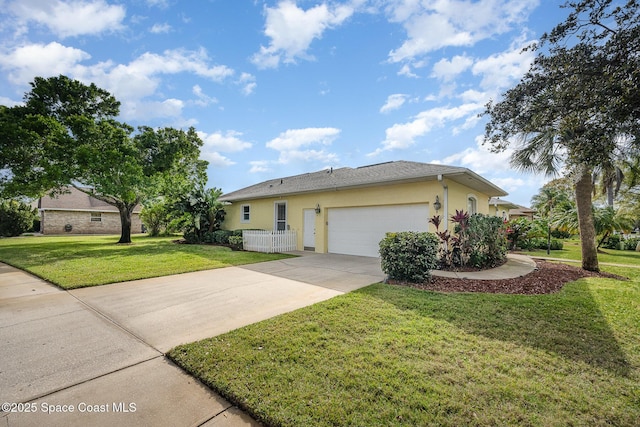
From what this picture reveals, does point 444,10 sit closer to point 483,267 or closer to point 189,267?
point 483,267

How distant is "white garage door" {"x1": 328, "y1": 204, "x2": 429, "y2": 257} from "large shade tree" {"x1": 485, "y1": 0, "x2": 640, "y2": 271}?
4.74 m

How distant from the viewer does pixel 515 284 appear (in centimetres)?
651

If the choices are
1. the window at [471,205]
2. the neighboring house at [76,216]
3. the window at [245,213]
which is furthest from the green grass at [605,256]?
the neighboring house at [76,216]

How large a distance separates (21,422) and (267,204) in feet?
43.1

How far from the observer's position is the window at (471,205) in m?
11.6

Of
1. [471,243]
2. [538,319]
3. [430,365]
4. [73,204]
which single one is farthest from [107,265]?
[73,204]

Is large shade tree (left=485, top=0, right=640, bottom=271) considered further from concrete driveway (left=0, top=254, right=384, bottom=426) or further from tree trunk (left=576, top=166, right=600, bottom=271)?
concrete driveway (left=0, top=254, right=384, bottom=426)

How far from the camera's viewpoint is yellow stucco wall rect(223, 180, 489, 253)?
943 centimetres

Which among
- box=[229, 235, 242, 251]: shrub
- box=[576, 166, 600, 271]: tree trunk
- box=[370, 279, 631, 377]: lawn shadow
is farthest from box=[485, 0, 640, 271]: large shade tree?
box=[229, 235, 242, 251]: shrub

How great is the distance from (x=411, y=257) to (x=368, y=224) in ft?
14.5

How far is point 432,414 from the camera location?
84.7 inches

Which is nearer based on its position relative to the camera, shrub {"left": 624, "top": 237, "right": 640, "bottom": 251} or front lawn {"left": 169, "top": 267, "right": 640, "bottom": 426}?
front lawn {"left": 169, "top": 267, "right": 640, "bottom": 426}

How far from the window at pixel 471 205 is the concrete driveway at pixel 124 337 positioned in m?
7.13

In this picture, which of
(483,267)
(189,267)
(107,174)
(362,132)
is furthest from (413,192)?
(107,174)
